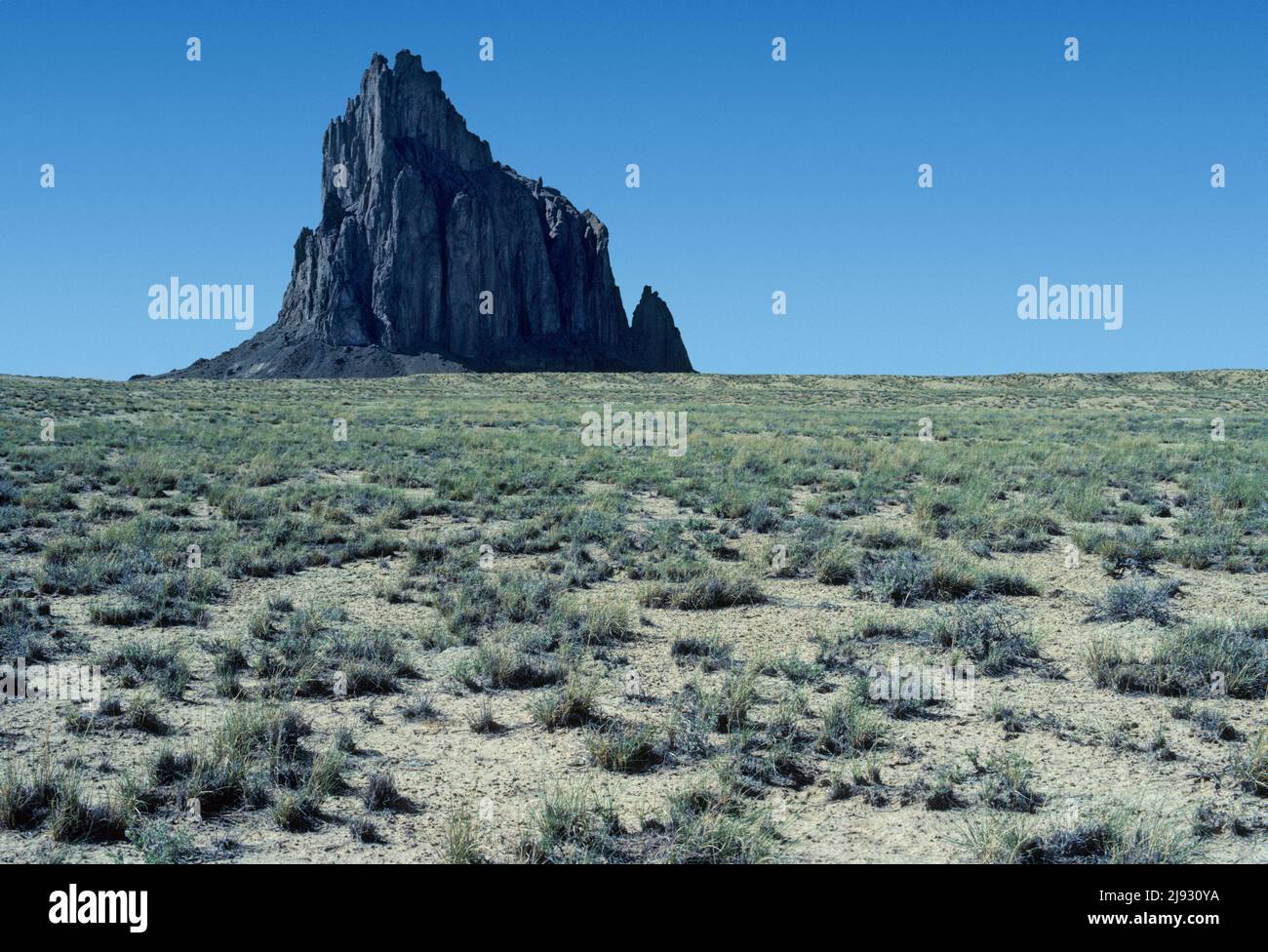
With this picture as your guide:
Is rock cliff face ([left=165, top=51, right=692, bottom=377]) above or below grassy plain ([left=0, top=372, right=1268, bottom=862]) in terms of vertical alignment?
above

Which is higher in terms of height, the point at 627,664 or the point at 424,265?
the point at 424,265

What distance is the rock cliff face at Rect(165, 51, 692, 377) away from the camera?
158 m

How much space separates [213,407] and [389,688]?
3989 centimetres

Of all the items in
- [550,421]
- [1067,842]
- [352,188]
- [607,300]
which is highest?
[352,188]

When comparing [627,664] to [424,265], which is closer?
[627,664]

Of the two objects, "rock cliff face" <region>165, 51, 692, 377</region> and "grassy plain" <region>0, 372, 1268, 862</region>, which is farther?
"rock cliff face" <region>165, 51, 692, 377</region>

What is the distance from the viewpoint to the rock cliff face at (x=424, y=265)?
158250 mm

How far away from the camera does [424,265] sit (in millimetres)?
165875

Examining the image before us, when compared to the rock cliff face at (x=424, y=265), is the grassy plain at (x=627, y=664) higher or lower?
lower

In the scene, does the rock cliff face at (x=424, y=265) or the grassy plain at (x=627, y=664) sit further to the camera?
the rock cliff face at (x=424, y=265)

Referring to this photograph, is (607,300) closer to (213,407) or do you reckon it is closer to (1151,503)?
(213,407)

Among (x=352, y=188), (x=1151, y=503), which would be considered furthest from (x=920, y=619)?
(x=352, y=188)

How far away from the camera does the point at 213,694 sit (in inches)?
291

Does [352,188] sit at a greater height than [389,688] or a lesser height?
greater
